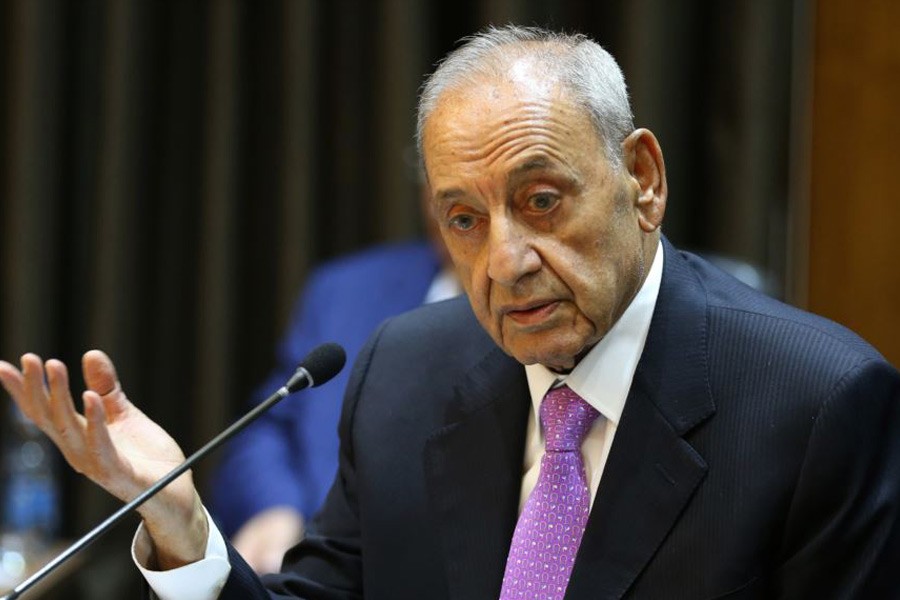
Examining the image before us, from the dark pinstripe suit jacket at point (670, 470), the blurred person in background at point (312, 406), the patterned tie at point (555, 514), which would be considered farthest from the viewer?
the blurred person in background at point (312, 406)

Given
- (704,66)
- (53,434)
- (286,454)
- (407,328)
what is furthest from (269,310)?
(53,434)

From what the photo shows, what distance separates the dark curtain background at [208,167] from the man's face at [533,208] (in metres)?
2.30

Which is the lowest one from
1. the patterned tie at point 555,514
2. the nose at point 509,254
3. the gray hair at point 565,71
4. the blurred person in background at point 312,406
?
the blurred person in background at point 312,406

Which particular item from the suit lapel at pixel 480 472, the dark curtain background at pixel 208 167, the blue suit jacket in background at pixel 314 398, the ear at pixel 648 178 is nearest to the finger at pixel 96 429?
the suit lapel at pixel 480 472

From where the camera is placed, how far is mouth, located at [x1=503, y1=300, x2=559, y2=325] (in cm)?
167

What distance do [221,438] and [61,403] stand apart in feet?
0.62

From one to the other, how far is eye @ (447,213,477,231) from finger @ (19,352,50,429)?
53 cm

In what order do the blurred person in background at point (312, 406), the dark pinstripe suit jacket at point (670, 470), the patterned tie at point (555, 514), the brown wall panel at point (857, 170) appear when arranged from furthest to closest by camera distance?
1. the blurred person in background at point (312, 406)
2. the brown wall panel at point (857, 170)
3. the patterned tie at point (555, 514)
4. the dark pinstripe suit jacket at point (670, 470)

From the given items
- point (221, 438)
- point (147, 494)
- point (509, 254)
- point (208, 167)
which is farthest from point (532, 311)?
point (208, 167)

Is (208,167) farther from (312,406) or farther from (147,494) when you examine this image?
(147,494)

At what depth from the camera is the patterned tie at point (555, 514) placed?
1.71m

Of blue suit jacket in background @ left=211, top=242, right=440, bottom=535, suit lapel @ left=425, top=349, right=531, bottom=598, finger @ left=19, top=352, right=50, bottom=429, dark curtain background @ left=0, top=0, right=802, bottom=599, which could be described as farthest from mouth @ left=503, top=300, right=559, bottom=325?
dark curtain background @ left=0, top=0, right=802, bottom=599

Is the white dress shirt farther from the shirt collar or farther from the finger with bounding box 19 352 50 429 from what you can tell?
the finger with bounding box 19 352 50 429

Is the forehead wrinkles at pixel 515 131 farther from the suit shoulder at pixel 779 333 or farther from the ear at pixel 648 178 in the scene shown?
the suit shoulder at pixel 779 333
